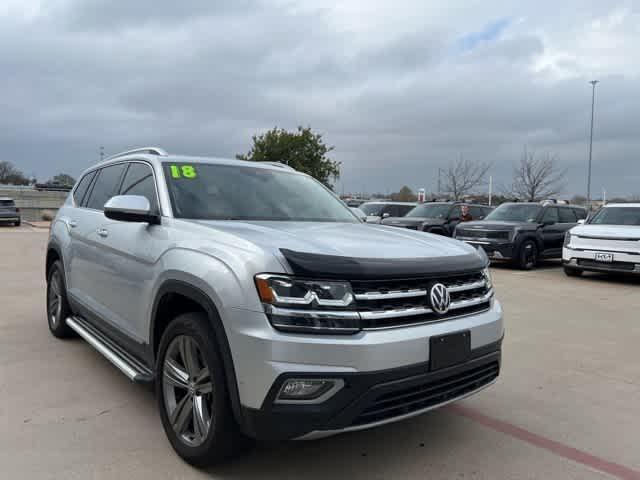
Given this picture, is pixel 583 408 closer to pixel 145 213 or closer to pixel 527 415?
pixel 527 415

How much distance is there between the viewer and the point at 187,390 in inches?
111

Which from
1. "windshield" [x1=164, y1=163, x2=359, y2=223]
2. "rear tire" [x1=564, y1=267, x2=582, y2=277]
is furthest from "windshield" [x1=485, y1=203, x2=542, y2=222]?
"windshield" [x1=164, y1=163, x2=359, y2=223]

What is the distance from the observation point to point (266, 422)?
2338 millimetres

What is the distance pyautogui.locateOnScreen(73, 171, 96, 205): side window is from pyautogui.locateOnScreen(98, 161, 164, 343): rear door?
4.13 feet

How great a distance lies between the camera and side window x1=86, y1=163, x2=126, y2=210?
4.45 m

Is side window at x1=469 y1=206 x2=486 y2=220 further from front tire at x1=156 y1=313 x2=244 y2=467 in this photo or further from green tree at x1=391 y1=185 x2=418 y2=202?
green tree at x1=391 y1=185 x2=418 y2=202

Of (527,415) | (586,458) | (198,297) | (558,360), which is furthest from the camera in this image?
(558,360)

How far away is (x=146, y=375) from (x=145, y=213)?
3.24 feet

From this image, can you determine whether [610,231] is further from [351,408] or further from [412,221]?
[351,408]

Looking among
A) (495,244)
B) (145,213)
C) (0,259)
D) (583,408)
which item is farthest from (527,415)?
(0,259)

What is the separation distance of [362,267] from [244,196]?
158cm

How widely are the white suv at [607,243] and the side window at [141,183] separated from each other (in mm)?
9548

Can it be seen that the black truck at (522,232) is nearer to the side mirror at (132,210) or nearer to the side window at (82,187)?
the side window at (82,187)

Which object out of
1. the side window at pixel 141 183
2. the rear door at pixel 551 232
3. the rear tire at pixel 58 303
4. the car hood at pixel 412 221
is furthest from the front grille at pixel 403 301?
the car hood at pixel 412 221
